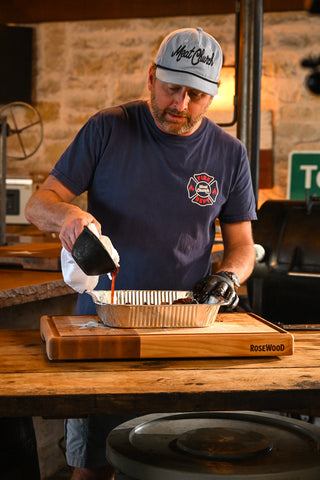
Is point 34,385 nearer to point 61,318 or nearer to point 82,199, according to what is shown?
point 61,318

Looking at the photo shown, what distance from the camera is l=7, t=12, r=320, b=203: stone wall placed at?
5.87 m

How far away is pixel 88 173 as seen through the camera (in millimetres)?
2238

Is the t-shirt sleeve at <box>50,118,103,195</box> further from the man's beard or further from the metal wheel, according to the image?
the metal wheel

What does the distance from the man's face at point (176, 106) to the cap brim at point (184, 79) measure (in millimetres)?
38

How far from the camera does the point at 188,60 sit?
2.09 meters

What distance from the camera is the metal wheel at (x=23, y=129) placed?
6.38m

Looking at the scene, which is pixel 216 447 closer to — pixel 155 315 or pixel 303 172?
pixel 155 315

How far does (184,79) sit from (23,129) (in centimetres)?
454

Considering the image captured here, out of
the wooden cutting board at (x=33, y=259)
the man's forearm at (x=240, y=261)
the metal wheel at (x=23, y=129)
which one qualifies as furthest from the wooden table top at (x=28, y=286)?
the metal wheel at (x=23, y=129)

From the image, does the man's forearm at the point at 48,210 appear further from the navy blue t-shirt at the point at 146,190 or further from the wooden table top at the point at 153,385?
the wooden table top at the point at 153,385

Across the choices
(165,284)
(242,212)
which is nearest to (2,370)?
(165,284)

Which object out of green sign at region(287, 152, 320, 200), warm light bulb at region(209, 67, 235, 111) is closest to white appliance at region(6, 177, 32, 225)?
warm light bulb at region(209, 67, 235, 111)

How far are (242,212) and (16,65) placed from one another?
4.52 meters

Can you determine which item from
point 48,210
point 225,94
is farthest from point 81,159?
point 225,94
